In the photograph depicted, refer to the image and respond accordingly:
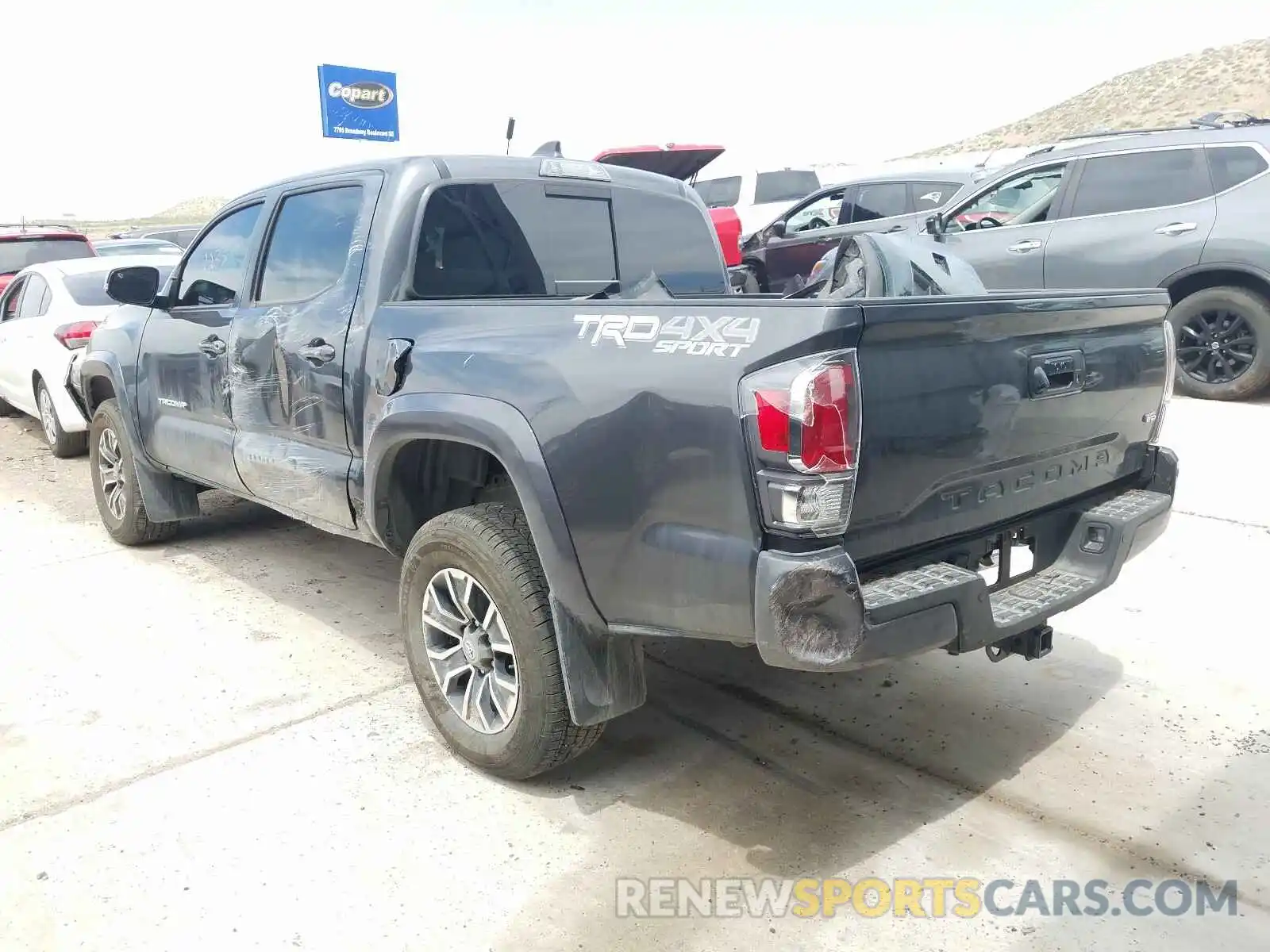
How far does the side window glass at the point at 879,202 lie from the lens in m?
11.2

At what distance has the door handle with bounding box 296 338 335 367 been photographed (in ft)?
11.8

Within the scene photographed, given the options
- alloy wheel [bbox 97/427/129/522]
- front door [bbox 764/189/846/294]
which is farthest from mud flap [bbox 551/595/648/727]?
front door [bbox 764/189/846/294]

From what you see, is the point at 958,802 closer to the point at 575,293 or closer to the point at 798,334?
the point at 798,334

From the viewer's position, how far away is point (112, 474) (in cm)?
566

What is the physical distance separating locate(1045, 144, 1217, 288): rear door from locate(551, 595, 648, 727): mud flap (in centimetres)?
642

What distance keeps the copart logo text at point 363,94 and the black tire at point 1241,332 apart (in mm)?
16758

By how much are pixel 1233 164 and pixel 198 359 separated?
743 cm

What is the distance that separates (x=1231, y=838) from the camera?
2781 mm

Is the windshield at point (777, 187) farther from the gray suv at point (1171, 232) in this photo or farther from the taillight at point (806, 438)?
the taillight at point (806, 438)

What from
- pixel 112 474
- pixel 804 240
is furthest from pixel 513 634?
pixel 804 240

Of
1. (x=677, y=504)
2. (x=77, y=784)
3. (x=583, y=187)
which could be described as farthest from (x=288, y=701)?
(x=583, y=187)

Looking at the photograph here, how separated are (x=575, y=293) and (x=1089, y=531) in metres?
2.01

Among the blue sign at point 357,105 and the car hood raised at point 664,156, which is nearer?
the car hood raised at point 664,156

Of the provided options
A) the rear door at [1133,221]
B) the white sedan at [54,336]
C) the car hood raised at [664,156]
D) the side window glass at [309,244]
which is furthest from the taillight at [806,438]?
the car hood raised at [664,156]
